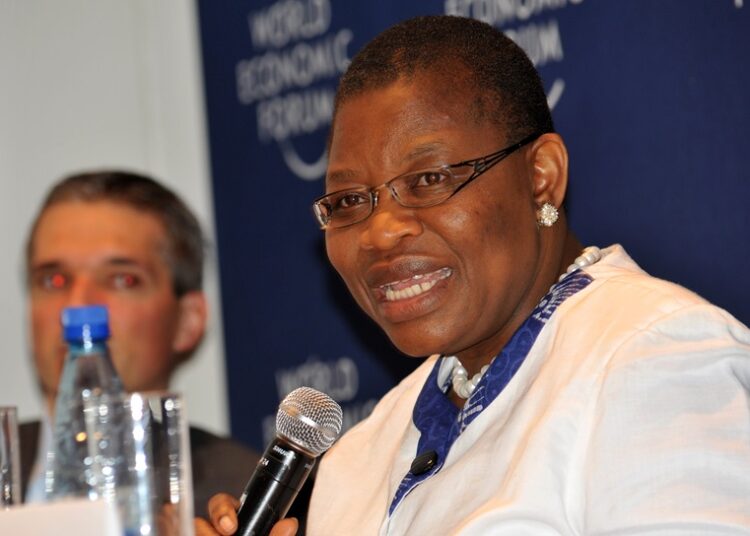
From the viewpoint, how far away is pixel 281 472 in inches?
69.2

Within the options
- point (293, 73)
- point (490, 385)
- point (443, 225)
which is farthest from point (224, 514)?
point (293, 73)

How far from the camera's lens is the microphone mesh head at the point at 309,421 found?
181 centimetres

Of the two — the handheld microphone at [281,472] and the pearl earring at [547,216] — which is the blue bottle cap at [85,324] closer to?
the handheld microphone at [281,472]

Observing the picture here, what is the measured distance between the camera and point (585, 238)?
8.90 feet

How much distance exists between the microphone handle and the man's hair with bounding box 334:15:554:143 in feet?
2.19

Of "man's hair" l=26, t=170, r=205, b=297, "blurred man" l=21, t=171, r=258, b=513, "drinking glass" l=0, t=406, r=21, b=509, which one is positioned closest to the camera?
"drinking glass" l=0, t=406, r=21, b=509

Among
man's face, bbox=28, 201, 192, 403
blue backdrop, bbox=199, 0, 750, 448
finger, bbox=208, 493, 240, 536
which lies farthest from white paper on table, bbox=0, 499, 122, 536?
man's face, bbox=28, 201, 192, 403

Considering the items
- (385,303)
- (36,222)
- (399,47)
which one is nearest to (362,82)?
(399,47)

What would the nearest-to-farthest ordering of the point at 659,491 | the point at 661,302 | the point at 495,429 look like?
the point at 659,491 < the point at 661,302 < the point at 495,429

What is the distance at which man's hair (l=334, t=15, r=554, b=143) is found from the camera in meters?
2.08

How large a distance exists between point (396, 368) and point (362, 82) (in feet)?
4.09

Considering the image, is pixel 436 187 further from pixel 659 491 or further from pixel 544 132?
pixel 659 491

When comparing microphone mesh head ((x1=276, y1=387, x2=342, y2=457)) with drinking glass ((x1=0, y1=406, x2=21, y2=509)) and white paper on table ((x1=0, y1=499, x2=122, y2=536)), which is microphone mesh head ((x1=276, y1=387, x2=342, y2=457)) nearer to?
drinking glass ((x1=0, y1=406, x2=21, y2=509))

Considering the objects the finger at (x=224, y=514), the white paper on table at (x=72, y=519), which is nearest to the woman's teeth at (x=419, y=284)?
the finger at (x=224, y=514)
